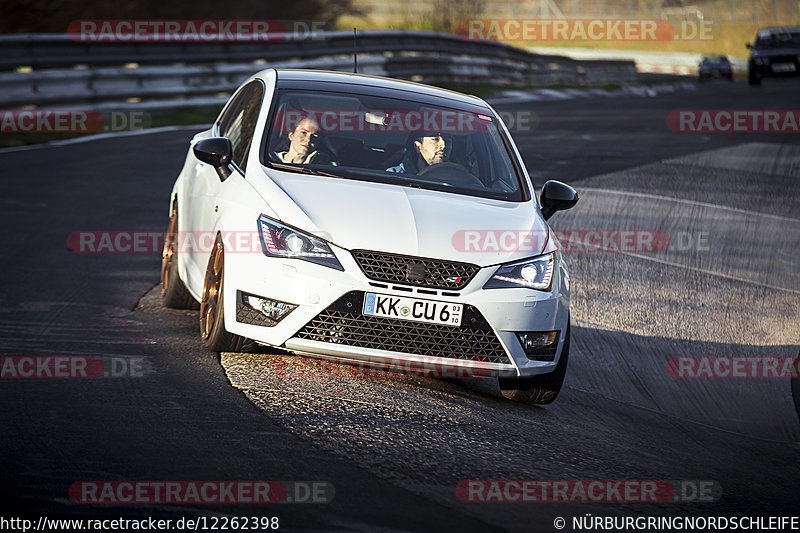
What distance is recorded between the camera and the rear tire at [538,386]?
616cm

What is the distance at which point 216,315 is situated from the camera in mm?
6059

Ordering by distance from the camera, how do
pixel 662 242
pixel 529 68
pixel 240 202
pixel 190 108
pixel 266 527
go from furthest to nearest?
pixel 529 68, pixel 190 108, pixel 662 242, pixel 240 202, pixel 266 527

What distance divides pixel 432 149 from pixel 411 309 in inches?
66.2

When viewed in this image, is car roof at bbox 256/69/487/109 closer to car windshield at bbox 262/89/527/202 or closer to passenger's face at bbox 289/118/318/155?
car windshield at bbox 262/89/527/202

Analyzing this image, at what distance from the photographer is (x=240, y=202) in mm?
6113

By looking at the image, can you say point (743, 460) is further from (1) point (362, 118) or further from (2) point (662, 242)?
(2) point (662, 242)

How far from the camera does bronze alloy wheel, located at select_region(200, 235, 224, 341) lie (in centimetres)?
608

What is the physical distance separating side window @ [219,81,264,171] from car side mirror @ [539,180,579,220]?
6.20 ft

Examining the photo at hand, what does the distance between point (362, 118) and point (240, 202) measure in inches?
49.3

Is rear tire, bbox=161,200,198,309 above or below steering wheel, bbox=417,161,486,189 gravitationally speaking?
below

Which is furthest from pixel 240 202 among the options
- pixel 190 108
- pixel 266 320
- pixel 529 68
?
pixel 529 68

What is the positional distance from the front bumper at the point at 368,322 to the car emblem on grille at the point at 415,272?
2.2 inches
